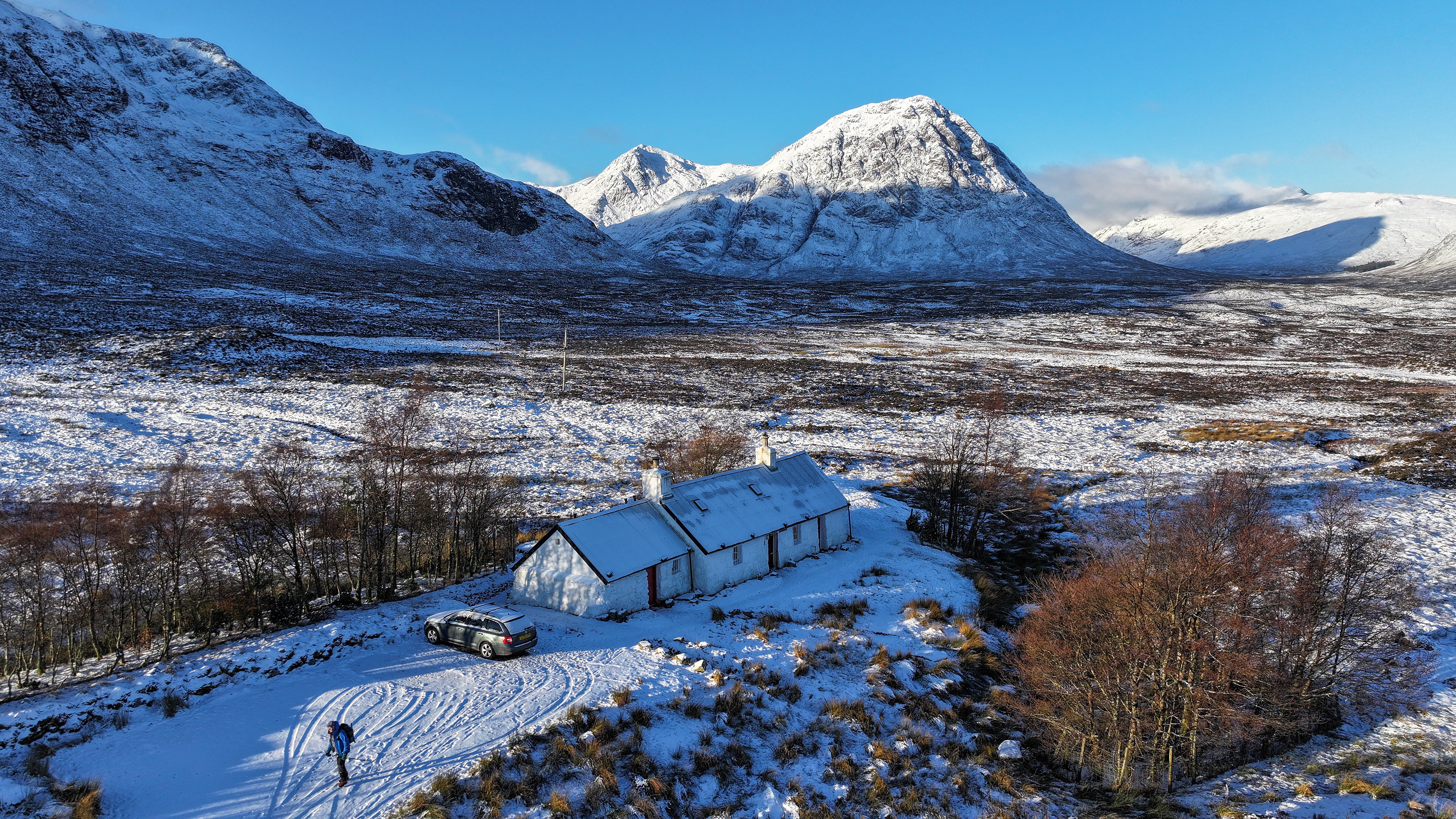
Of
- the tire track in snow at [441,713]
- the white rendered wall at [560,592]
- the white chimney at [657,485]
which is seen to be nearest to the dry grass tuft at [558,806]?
the tire track in snow at [441,713]

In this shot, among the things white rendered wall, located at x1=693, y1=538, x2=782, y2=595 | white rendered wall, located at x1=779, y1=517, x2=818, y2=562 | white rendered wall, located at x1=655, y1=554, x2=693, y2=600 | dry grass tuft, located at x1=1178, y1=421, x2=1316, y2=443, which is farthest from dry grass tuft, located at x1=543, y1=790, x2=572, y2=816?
dry grass tuft, located at x1=1178, y1=421, x2=1316, y2=443

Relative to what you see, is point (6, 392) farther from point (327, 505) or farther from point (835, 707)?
point (835, 707)

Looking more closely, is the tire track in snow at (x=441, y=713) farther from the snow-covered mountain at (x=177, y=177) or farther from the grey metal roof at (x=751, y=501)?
the snow-covered mountain at (x=177, y=177)

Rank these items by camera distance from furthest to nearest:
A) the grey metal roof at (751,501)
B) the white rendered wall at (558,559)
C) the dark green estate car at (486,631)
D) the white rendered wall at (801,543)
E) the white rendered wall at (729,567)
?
→ 1. the white rendered wall at (801,543)
2. the grey metal roof at (751,501)
3. the white rendered wall at (729,567)
4. the white rendered wall at (558,559)
5. the dark green estate car at (486,631)

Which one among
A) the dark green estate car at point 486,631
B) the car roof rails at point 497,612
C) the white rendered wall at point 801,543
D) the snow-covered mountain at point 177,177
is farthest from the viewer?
the snow-covered mountain at point 177,177

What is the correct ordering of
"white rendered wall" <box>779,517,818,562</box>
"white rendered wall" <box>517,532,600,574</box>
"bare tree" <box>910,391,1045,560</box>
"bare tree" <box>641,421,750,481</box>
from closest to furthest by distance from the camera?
1. "white rendered wall" <box>517,532,600,574</box>
2. "white rendered wall" <box>779,517,818,562</box>
3. "bare tree" <box>910,391,1045,560</box>
4. "bare tree" <box>641,421,750,481</box>

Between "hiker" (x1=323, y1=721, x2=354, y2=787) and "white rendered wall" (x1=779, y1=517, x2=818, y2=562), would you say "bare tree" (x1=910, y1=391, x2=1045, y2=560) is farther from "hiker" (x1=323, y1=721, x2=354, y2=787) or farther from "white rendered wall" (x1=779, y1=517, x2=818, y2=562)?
"hiker" (x1=323, y1=721, x2=354, y2=787)
